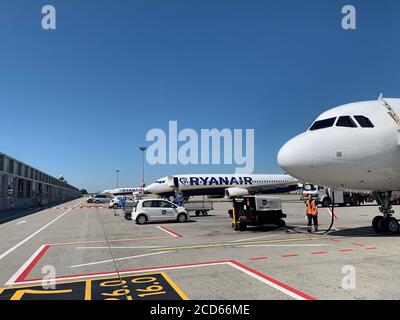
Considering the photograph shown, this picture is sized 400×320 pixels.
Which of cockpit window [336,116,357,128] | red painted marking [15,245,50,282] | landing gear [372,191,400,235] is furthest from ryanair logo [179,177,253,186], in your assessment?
cockpit window [336,116,357,128]

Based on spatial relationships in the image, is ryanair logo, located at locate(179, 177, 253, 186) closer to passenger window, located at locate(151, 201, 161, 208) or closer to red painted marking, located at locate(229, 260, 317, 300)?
passenger window, located at locate(151, 201, 161, 208)

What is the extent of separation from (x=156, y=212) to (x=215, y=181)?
32.6 metres

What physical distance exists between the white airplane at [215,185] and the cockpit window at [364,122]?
37.4 meters

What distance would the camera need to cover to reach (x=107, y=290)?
22.5ft

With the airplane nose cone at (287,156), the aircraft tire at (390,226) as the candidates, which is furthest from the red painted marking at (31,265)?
the aircraft tire at (390,226)

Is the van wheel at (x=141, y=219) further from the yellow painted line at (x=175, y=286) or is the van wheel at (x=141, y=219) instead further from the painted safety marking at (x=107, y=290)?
the painted safety marking at (x=107, y=290)

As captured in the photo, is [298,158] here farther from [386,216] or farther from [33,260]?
[33,260]

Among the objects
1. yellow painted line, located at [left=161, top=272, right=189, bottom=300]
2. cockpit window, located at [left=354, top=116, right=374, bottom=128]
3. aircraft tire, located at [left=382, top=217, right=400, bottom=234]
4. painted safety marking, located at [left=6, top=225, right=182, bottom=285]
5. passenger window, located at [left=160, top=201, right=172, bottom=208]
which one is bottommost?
painted safety marking, located at [left=6, top=225, right=182, bottom=285]

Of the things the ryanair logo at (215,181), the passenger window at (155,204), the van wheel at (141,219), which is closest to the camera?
the van wheel at (141,219)

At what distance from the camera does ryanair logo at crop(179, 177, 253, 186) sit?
176 ft

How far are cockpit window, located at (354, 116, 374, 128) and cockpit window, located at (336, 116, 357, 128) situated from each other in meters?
0.24

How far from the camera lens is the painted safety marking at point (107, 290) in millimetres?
6391

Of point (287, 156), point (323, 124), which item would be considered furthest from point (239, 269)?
point (323, 124)

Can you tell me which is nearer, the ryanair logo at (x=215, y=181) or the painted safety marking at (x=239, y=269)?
the painted safety marking at (x=239, y=269)
